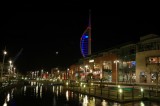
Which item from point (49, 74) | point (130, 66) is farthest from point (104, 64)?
point (49, 74)

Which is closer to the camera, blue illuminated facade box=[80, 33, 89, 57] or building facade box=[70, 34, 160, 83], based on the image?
building facade box=[70, 34, 160, 83]

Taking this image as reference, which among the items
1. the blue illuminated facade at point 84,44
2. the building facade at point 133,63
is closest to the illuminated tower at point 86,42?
the blue illuminated facade at point 84,44

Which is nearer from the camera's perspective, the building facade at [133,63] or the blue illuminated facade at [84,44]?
the building facade at [133,63]

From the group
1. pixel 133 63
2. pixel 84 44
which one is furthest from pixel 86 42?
pixel 133 63

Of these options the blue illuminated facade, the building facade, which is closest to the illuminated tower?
the blue illuminated facade

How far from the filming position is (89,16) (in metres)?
165

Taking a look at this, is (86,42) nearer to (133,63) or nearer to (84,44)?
(84,44)

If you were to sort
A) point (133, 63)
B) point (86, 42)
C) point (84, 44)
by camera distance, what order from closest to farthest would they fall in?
point (133, 63) → point (84, 44) → point (86, 42)

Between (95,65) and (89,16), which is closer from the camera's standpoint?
(95,65)

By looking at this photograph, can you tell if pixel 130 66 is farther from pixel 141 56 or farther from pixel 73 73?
pixel 73 73

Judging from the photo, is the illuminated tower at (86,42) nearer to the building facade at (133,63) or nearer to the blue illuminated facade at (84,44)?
the blue illuminated facade at (84,44)

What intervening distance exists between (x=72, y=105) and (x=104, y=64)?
6228cm

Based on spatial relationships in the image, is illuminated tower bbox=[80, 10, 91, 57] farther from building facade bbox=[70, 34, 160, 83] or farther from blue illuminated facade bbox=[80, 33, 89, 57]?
building facade bbox=[70, 34, 160, 83]

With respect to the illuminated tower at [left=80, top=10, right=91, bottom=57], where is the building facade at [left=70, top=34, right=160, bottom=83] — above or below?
below
